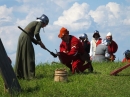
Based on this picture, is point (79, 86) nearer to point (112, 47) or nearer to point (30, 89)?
point (30, 89)

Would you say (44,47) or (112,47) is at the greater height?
(112,47)

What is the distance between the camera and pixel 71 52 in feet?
41.2

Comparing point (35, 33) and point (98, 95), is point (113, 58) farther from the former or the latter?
point (98, 95)

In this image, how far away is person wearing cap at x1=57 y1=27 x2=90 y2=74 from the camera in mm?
12367

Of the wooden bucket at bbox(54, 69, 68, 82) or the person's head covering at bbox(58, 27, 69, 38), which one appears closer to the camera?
the wooden bucket at bbox(54, 69, 68, 82)

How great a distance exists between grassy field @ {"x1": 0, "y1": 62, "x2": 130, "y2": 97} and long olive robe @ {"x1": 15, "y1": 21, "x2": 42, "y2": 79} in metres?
0.36

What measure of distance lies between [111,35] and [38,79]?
5429 mm

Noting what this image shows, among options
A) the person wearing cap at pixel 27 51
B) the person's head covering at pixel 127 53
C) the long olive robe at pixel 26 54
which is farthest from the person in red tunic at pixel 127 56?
the long olive robe at pixel 26 54

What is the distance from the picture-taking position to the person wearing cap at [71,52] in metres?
12.4

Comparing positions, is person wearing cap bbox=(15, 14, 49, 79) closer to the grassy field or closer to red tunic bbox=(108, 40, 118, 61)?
the grassy field

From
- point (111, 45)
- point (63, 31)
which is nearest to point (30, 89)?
point (63, 31)

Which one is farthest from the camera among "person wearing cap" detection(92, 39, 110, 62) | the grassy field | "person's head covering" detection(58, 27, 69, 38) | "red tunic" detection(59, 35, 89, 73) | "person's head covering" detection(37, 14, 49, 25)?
"person wearing cap" detection(92, 39, 110, 62)

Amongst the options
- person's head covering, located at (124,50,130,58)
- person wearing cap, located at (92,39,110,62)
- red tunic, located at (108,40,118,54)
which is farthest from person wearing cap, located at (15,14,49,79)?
person's head covering, located at (124,50,130,58)

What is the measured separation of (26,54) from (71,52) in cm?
154
